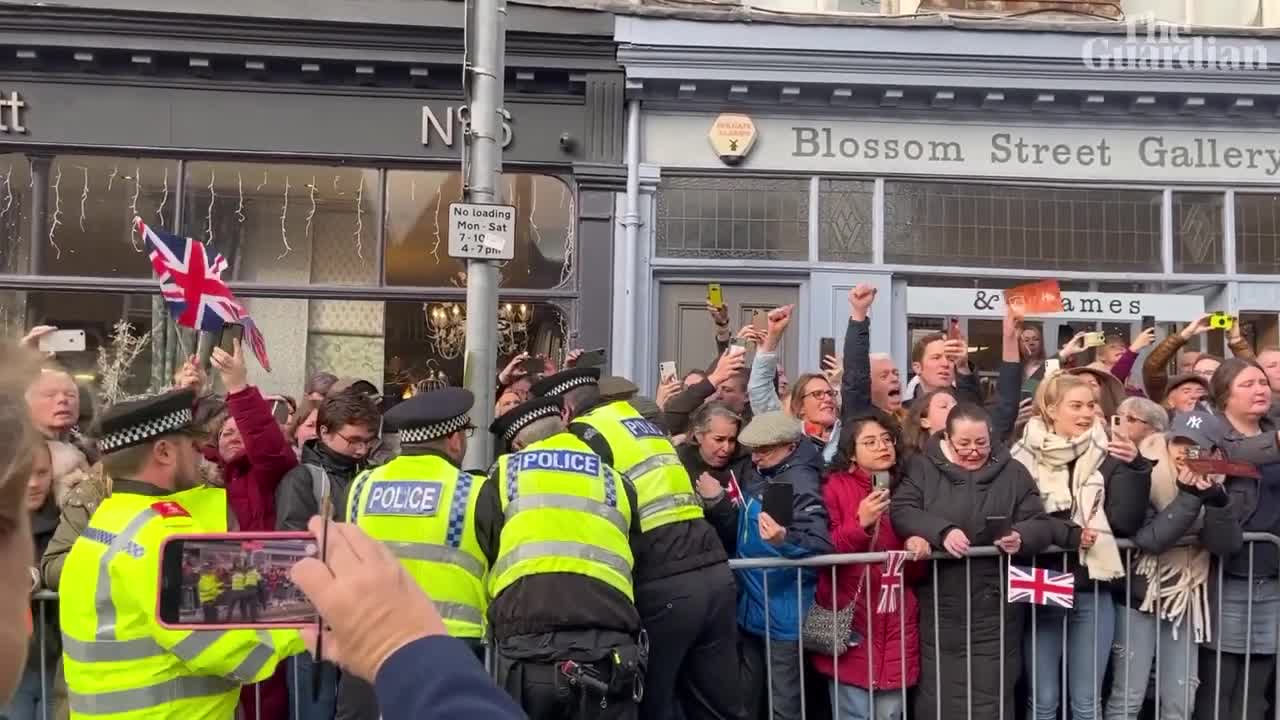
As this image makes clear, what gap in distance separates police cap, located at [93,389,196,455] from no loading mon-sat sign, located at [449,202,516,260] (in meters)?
2.83

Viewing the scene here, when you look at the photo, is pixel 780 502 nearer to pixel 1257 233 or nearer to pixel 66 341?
pixel 66 341

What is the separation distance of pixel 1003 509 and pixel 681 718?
1.81 m

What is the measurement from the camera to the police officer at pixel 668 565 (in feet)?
15.7

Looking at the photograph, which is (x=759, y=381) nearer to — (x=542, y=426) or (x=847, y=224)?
(x=542, y=426)

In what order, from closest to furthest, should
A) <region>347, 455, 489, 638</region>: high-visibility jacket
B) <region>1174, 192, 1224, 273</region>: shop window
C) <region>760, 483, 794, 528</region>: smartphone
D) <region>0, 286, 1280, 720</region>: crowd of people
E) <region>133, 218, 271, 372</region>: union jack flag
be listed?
<region>347, 455, 489, 638</region>: high-visibility jacket
<region>0, 286, 1280, 720</region>: crowd of people
<region>760, 483, 794, 528</region>: smartphone
<region>133, 218, 271, 372</region>: union jack flag
<region>1174, 192, 1224, 273</region>: shop window

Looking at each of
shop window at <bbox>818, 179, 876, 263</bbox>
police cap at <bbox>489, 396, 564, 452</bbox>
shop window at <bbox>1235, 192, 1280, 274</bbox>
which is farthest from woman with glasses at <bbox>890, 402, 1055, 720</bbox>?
shop window at <bbox>1235, 192, 1280, 274</bbox>

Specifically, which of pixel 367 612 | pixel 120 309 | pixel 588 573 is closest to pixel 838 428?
pixel 588 573

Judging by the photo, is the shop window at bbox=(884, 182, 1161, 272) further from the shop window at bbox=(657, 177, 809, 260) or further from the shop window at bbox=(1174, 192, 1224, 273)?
the shop window at bbox=(657, 177, 809, 260)

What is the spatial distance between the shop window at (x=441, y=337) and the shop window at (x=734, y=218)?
123cm

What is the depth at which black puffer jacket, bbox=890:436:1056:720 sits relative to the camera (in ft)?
17.5

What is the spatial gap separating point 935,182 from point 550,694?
7588 mm

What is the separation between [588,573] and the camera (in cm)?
427

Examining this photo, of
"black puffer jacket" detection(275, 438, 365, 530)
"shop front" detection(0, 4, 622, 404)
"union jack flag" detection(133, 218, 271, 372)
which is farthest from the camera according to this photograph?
"shop front" detection(0, 4, 622, 404)

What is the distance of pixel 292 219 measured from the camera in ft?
34.3
